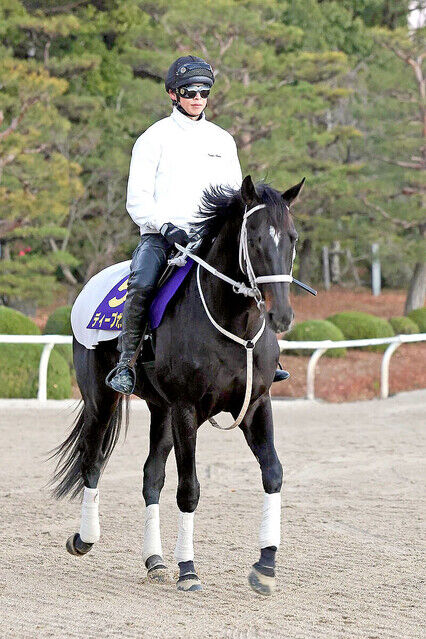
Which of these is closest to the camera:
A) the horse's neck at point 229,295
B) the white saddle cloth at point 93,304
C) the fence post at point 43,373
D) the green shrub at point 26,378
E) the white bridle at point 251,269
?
the white bridle at point 251,269

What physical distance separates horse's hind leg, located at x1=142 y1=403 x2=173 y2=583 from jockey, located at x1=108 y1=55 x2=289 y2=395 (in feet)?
1.42

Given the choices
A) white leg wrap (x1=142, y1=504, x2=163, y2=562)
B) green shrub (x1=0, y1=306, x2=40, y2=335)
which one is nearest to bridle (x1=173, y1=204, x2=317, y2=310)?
white leg wrap (x1=142, y1=504, x2=163, y2=562)

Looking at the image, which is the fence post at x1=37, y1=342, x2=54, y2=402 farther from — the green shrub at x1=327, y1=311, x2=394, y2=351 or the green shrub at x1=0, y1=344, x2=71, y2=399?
the green shrub at x1=327, y1=311, x2=394, y2=351

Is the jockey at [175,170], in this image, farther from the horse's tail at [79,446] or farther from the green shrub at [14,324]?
the green shrub at [14,324]

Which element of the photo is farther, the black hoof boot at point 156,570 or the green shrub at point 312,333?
the green shrub at point 312,333

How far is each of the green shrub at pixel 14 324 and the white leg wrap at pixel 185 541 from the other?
10307 mm

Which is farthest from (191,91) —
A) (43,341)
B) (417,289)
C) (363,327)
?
(417,289)

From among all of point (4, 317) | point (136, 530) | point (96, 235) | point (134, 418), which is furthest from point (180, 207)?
point (96, 235)

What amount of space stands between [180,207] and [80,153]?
20353 millimetres

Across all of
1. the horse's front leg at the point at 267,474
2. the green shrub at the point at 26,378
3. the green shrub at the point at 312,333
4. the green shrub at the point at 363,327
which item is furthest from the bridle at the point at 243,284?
the green shrub at the point at 363,327

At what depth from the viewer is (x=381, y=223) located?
28984mm

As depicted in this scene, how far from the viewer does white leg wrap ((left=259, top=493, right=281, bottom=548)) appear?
15.9ft

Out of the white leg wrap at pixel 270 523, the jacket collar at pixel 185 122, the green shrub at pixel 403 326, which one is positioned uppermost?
the jacket collar at pixel 185 122

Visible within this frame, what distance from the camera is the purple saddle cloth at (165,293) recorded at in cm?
507
